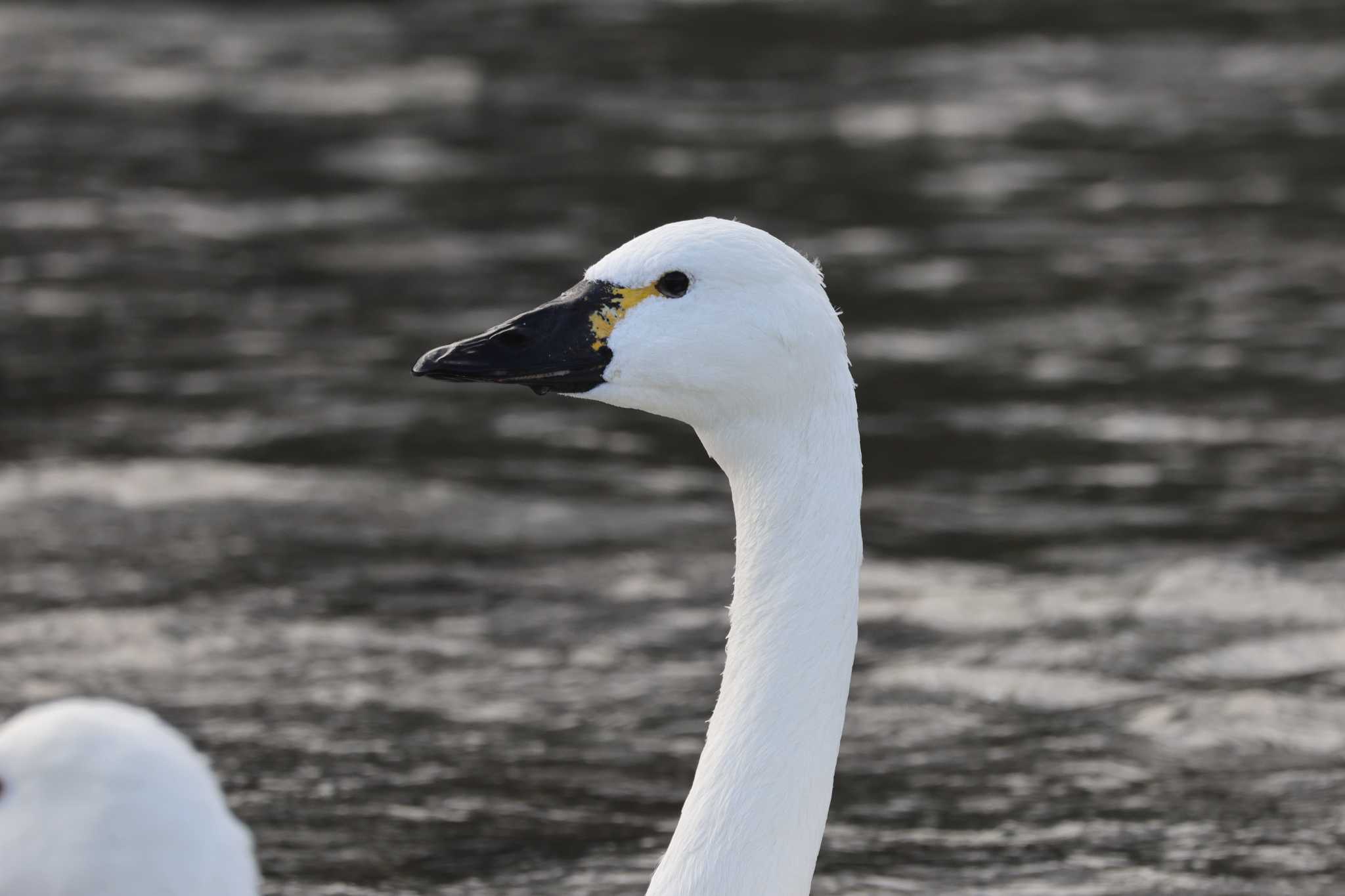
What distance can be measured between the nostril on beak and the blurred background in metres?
2.48

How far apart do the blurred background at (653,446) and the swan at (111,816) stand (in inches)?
128

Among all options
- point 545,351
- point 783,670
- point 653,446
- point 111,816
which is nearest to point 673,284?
point 545,351

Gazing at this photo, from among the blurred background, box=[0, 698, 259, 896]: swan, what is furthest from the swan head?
the blurred background

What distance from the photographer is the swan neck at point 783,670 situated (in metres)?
5.02

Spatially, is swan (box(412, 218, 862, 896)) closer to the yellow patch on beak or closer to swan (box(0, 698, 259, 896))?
the yellow patch on beak

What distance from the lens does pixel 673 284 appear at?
5066 mm

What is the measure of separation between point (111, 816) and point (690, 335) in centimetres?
172

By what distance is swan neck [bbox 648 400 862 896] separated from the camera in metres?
5.02

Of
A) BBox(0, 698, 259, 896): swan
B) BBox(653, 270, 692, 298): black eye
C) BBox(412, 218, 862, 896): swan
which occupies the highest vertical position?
BBox(653, 270, 692, 298): black eye

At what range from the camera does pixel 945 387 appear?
11.6 meters

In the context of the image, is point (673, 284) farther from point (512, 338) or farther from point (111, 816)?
point (111, 816)

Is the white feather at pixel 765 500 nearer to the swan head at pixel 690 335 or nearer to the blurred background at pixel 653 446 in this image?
the swan head at pixel 690 335

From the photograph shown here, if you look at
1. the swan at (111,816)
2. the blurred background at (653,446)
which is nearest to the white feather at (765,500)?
the swan at (111,816)

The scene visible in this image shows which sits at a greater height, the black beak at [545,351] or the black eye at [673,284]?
the black eye at [673,284]
